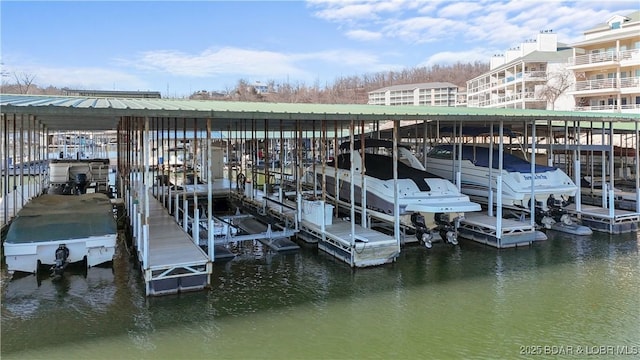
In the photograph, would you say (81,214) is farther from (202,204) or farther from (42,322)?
(202,204)

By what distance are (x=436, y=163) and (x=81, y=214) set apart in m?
9.61

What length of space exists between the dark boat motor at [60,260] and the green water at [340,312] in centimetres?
25

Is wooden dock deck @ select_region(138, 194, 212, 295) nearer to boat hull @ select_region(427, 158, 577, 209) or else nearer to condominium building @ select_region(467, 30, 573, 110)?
boat hull @ select_region(427, 158, 577, 209)

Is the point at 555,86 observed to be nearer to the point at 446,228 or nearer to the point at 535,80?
the point at 535,80

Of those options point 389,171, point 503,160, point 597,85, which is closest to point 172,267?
point 389,171

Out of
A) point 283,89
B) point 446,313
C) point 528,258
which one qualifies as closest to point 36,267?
point 446,313

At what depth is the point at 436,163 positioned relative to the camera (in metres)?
14.8

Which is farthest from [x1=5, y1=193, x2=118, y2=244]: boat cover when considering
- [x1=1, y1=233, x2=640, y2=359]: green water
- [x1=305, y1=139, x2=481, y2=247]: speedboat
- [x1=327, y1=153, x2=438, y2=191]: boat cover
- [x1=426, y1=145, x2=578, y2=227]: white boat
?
[x1=426, y1=145, x2=578, y2=227]: white boat

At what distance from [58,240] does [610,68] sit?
3929 centimetres

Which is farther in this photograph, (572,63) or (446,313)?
(572,63)

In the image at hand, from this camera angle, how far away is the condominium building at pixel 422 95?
9062cm

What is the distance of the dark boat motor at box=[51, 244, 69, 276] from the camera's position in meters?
8.69

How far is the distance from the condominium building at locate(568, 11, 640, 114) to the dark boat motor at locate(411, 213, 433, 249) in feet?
97.3

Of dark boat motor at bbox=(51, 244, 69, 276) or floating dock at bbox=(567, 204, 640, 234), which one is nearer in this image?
dark boat motor at bbox=(51, 244, 69, 276)
